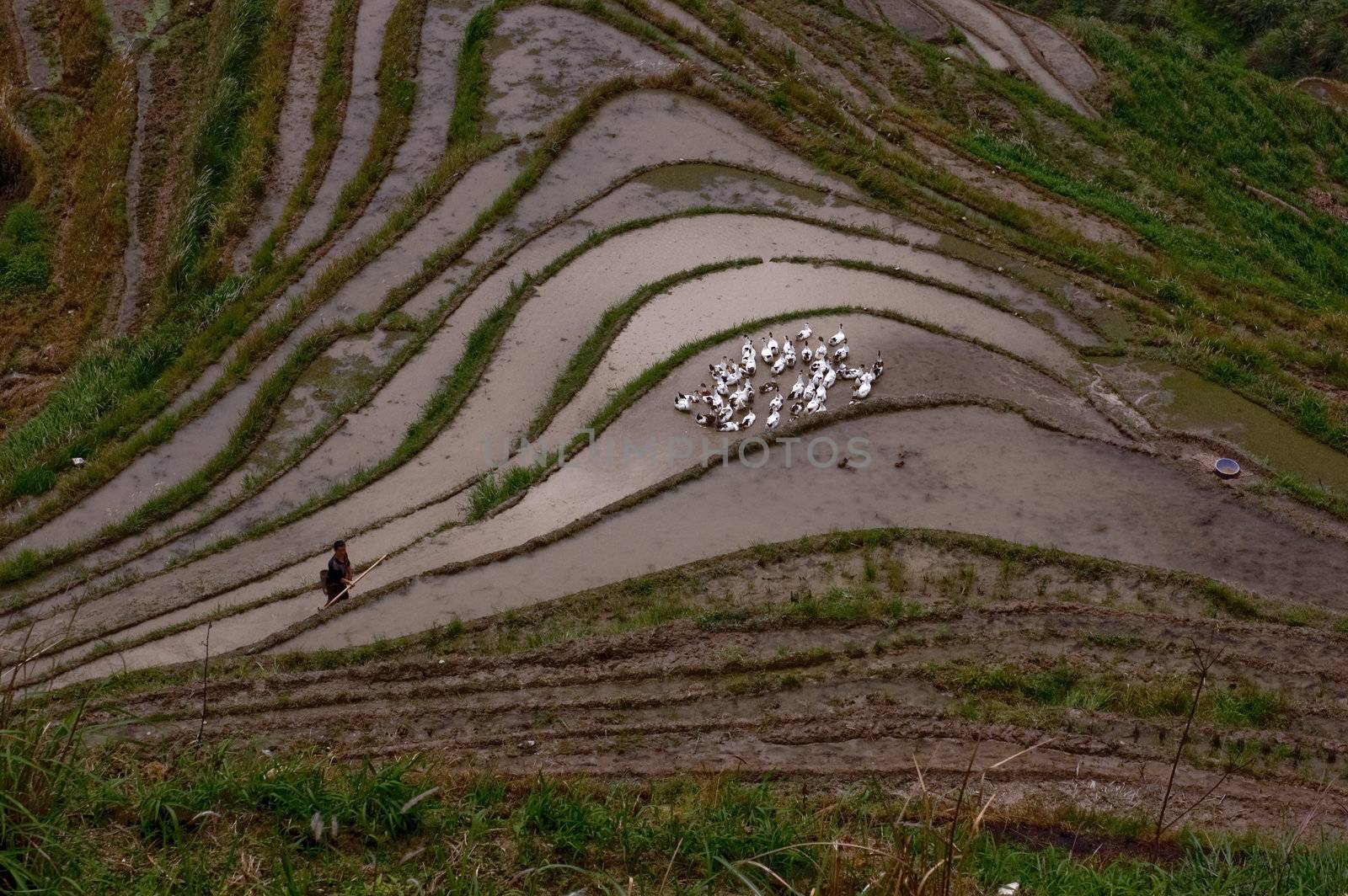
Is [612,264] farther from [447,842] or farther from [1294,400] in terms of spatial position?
[447,842]

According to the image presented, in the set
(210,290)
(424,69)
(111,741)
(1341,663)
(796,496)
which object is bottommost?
(1341,663)

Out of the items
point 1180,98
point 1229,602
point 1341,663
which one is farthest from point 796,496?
point 1180,98

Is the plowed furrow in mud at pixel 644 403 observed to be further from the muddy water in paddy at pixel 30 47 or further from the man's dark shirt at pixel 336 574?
the muddy water in paddy at pixel 30 47

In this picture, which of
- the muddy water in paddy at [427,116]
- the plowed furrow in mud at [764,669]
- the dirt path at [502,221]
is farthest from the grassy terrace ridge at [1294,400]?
the muddy water in paddy at [427,116]

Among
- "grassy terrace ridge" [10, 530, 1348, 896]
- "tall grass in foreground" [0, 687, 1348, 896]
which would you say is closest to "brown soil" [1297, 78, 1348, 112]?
"grassy terrace ridge" [10, 530, 1348, 896]

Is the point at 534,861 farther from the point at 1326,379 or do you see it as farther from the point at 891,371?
the point at 1326,379

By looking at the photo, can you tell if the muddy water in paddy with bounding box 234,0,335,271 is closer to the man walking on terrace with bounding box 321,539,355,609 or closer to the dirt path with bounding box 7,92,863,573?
the dirt path with bounding box 7,92,863,573

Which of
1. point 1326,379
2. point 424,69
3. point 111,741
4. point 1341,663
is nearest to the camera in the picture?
point 111,741
